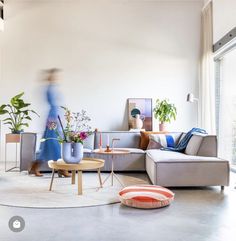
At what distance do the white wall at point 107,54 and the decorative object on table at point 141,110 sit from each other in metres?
0.11

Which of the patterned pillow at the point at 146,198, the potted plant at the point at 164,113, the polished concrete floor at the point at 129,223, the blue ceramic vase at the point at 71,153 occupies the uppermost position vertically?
the potted plant at the point at 164,113

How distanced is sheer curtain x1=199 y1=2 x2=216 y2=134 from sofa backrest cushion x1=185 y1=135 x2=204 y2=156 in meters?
1.24

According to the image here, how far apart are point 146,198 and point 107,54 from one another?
4032 millimetres

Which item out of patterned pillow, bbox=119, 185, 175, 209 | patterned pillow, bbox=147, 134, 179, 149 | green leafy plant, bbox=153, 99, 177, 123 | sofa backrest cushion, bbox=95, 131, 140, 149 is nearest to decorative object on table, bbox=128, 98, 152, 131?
green leafy plant, bbox=153, 99, 177, 123

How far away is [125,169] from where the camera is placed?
16.8ft

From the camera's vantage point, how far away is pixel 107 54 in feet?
21.1

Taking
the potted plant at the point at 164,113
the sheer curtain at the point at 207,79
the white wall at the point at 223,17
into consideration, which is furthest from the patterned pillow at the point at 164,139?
the white wall at the point at 223,17

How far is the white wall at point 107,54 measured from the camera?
6.42 meters

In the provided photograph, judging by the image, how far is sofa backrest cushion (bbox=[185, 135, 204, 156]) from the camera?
4371 millimetres

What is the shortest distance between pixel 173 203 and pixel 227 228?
81cm

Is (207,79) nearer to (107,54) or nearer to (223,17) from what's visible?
(223,17)

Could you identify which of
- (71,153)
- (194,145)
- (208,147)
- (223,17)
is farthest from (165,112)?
(71,153)

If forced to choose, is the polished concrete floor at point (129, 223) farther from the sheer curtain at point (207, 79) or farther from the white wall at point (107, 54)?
the white wall at point (107, 54)

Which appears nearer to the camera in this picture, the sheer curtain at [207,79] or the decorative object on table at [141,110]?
the sheer curtain at [207,79]
